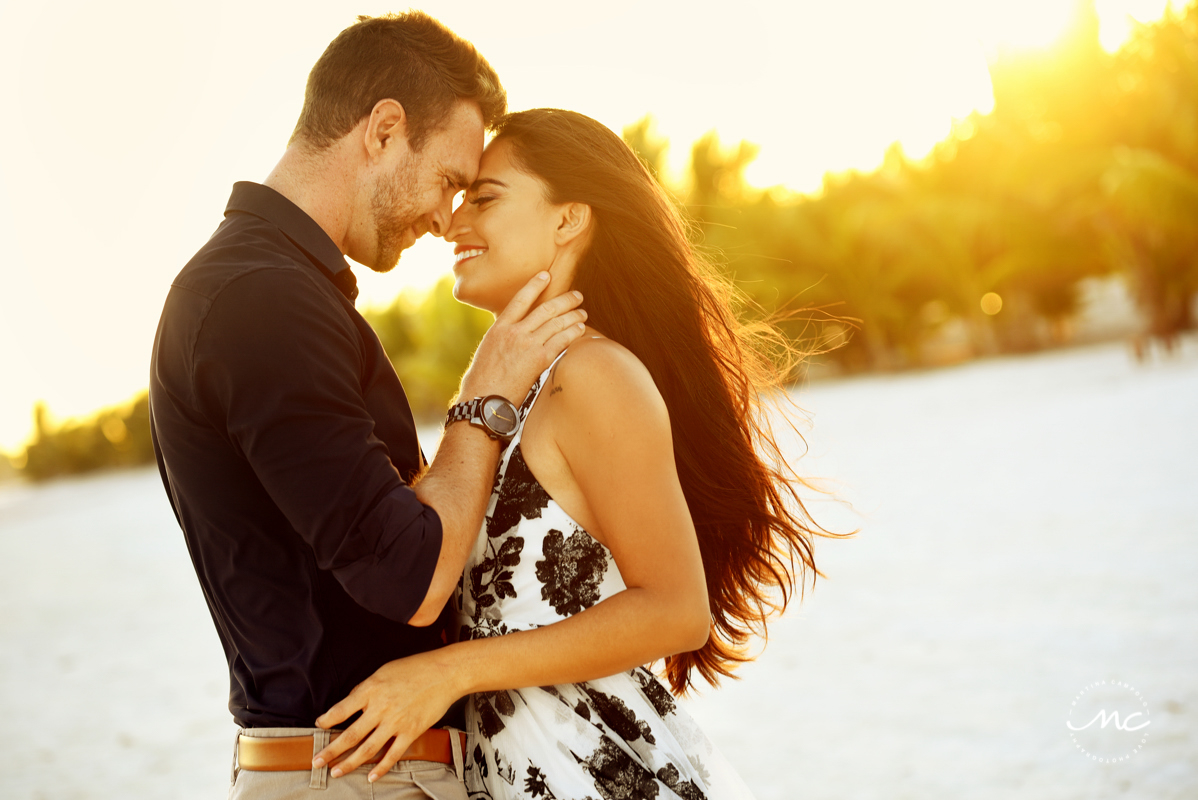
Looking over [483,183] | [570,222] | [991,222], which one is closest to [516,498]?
[570,222]

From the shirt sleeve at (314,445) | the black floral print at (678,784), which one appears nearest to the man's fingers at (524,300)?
the shirt sleeve at (314,445)

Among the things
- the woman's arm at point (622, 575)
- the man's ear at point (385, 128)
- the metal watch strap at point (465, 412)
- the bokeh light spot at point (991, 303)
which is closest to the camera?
the woman's arm at point (622, 575)

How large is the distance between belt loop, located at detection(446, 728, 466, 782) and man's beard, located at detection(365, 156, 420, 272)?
1.12m

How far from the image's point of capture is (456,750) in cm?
201

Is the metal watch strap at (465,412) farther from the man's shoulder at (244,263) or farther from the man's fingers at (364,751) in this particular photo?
the man's fingers at (364,751)

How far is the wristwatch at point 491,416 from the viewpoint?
196 centimetres

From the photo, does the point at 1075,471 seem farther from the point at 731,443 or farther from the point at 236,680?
the point at 236,680

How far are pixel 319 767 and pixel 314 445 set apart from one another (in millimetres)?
648

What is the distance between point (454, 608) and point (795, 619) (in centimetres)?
668

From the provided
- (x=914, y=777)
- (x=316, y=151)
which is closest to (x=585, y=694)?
(x=316, y=151)

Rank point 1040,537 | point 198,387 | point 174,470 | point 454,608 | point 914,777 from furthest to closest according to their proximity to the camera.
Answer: point 1040,537
point 914,777
point 454,608
point 174,470
point 198,387

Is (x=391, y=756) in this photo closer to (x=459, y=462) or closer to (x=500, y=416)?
(x=459, y=462)

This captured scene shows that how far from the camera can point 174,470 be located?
1853 mm

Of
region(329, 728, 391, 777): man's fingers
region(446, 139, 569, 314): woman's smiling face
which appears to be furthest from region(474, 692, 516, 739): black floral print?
region(446, 139, 569, 314): woman's smiling face
